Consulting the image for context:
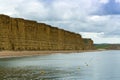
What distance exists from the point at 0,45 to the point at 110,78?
240ft

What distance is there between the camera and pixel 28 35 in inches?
5340

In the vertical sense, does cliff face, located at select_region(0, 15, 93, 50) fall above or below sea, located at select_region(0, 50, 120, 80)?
above

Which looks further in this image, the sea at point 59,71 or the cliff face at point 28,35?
the cliff face at point 28,35

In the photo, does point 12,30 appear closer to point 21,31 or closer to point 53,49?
point 21,31

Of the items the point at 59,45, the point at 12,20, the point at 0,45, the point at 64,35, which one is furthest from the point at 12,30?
the point at 64,35

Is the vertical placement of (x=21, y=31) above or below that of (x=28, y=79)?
above

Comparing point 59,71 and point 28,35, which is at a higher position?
point 28,35

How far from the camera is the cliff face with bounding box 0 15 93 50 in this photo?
111 meters

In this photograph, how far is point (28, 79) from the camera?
31.0 metres

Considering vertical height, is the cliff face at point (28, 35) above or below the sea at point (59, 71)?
above

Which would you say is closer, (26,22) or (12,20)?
(12,20)

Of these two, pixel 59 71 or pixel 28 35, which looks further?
pixel 28 35

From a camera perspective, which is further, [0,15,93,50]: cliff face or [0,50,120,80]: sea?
[0,15,93,50]: cliff face

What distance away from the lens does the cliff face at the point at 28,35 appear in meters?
111
